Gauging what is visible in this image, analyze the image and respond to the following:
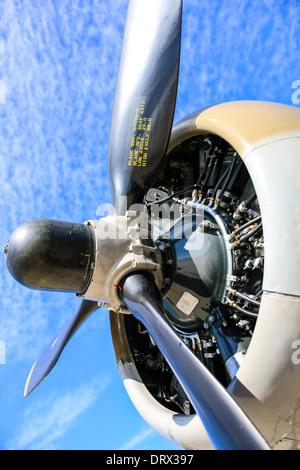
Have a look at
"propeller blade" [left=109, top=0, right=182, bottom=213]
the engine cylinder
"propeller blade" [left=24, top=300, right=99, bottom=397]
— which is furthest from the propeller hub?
"propeller blade" [left=24, top=300, right=99, bottom=397]

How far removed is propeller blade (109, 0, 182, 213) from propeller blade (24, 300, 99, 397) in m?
1.39

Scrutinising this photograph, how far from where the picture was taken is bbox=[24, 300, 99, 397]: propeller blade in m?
4.51

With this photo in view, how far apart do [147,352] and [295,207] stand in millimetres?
3391

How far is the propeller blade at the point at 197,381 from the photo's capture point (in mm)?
2115

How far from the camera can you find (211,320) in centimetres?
452

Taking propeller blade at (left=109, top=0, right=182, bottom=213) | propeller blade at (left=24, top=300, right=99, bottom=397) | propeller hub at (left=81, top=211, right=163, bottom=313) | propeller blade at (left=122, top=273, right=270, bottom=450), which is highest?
propeller blade at (left=109, top=0, right=182, bottom=213)

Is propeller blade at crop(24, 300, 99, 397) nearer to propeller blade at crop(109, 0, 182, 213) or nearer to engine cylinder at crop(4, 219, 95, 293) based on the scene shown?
engine cylinder at crop(4, 219, 95, 293)

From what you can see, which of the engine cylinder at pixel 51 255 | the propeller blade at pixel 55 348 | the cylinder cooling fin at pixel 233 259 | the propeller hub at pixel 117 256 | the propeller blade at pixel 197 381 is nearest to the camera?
the propeller blade at pixel 197 381

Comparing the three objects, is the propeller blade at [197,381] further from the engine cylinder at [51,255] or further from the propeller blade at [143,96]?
the propeller blade at [143,96]

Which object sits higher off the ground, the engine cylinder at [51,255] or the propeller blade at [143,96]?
the propeller blade at [143,96]

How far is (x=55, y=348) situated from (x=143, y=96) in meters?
3.21

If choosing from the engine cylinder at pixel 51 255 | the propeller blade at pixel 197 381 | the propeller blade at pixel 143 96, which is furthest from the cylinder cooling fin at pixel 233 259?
the engine cylinder at pixel 51 255

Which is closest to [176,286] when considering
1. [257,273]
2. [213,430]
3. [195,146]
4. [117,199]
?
[257,273]

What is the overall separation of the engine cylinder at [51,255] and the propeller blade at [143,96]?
104 centimetres
